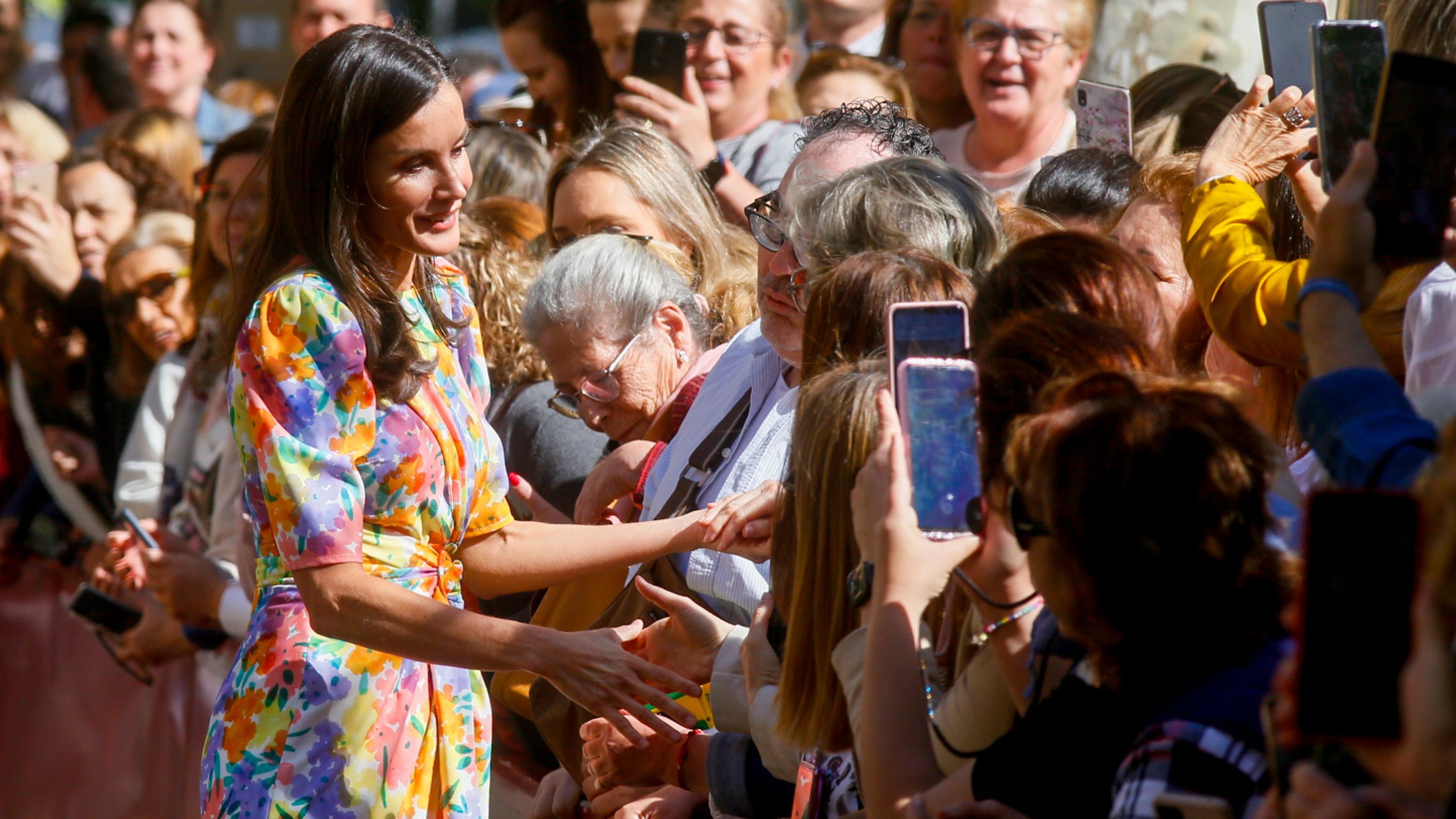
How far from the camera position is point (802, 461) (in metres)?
2.05

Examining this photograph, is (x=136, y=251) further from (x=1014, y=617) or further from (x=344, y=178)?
(x=1014, y=617)

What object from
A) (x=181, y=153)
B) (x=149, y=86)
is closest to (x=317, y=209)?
(x=181, y=153)

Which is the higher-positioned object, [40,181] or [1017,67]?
[40,181]

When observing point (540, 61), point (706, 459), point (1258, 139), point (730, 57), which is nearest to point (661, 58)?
point (730, 57)

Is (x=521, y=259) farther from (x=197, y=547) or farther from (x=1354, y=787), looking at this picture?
(x=1354, y=787)

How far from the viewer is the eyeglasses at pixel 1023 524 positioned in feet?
5.15

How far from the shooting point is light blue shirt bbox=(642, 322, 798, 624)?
2.66 m

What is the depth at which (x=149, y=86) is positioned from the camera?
7.96 m

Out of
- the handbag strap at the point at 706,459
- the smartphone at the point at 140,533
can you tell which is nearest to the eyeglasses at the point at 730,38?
the smartphone at the point at 140,533

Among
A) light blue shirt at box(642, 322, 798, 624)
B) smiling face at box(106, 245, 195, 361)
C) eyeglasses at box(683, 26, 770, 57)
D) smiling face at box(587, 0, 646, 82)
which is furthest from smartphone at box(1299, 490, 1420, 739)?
smiling face at box(106, 245, 195, 361)

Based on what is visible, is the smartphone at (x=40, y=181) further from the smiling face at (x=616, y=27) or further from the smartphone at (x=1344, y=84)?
the smartphone at (x=1344, y=84)

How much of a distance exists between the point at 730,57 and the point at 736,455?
237 cm

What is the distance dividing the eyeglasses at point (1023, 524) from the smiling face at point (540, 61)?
13.0ft

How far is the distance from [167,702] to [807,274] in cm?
323
